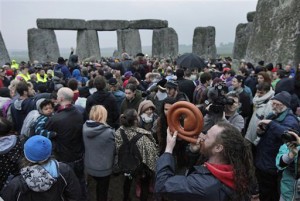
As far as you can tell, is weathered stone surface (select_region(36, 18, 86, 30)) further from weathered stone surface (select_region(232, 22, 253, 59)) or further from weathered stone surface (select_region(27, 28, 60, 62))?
weathered stone surface (select_region(232, 22, 253, 59))

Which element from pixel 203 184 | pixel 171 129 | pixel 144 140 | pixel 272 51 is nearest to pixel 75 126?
pixel 144 140

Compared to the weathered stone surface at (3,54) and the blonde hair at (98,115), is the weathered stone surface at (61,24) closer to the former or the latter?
the weathered stone surface at (3,54)

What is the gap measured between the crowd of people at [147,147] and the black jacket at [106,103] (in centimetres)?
2

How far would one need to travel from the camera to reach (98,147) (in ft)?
15.1

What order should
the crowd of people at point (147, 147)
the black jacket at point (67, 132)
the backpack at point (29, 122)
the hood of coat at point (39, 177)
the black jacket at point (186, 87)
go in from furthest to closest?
the black jacket at point (186, 87)
the backpack at point (29, 122)
the black jacket at point (67, 132)
the hood of coat at point (39, 177)
the crowd of people at point (147, 147)

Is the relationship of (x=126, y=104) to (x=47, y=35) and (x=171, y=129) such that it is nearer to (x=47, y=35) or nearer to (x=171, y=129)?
(x=171, y=129)

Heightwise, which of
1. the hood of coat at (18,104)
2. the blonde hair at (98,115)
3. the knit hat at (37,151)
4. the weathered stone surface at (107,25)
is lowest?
the hood of coat at (18,104)

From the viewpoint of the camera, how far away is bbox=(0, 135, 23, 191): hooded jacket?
360cm

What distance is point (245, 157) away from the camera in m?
2.40

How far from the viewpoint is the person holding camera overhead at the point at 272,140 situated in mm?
4252

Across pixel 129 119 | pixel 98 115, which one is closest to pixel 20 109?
pixel 98 115

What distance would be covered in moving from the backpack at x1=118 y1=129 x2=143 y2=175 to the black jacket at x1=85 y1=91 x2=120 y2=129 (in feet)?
4.97

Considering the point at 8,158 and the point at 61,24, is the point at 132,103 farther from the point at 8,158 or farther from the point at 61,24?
the point at 61,24

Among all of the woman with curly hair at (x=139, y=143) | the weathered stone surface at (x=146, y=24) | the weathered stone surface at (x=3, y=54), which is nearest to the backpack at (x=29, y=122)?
the woman with curly hair at (x=139, y=143)
